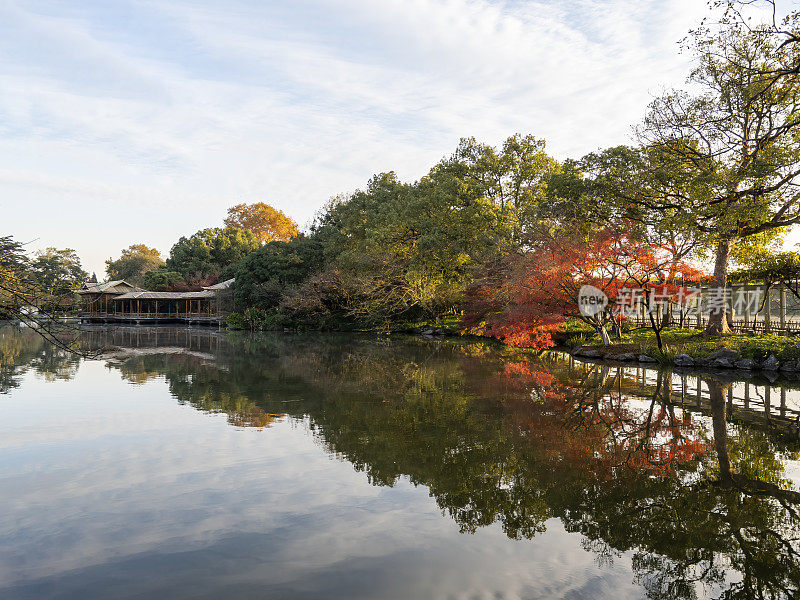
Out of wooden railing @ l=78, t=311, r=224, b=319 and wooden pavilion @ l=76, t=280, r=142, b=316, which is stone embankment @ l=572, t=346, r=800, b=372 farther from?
wooden pavilion @ l=76, t=280, r=142, b=316

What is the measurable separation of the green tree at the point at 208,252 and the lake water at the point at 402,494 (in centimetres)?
3814

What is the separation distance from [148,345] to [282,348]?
6437 mm

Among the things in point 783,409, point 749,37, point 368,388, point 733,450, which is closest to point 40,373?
point 368,388

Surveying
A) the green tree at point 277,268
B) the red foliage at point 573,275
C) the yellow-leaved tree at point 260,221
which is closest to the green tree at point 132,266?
the yellow-leaved tree at point 260,221

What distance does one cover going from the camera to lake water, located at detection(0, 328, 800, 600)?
360cm

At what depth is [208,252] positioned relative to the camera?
157ft

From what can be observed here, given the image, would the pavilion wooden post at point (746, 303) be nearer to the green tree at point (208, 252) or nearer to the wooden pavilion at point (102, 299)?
the green tree at point (208, 252)

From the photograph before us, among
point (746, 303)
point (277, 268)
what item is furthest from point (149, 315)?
point (746, 303)

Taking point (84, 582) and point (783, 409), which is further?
point (783, 409)

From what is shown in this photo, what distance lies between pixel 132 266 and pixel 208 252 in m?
21.4

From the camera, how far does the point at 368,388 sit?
11.3m

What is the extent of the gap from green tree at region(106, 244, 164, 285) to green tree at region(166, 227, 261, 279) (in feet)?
51.8

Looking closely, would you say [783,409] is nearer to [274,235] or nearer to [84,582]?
[84,582]

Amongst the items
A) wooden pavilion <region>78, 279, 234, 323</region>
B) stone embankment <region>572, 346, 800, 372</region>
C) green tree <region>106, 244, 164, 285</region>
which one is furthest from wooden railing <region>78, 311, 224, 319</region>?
stone embankment <region>572, 346, 800, 372</region>
